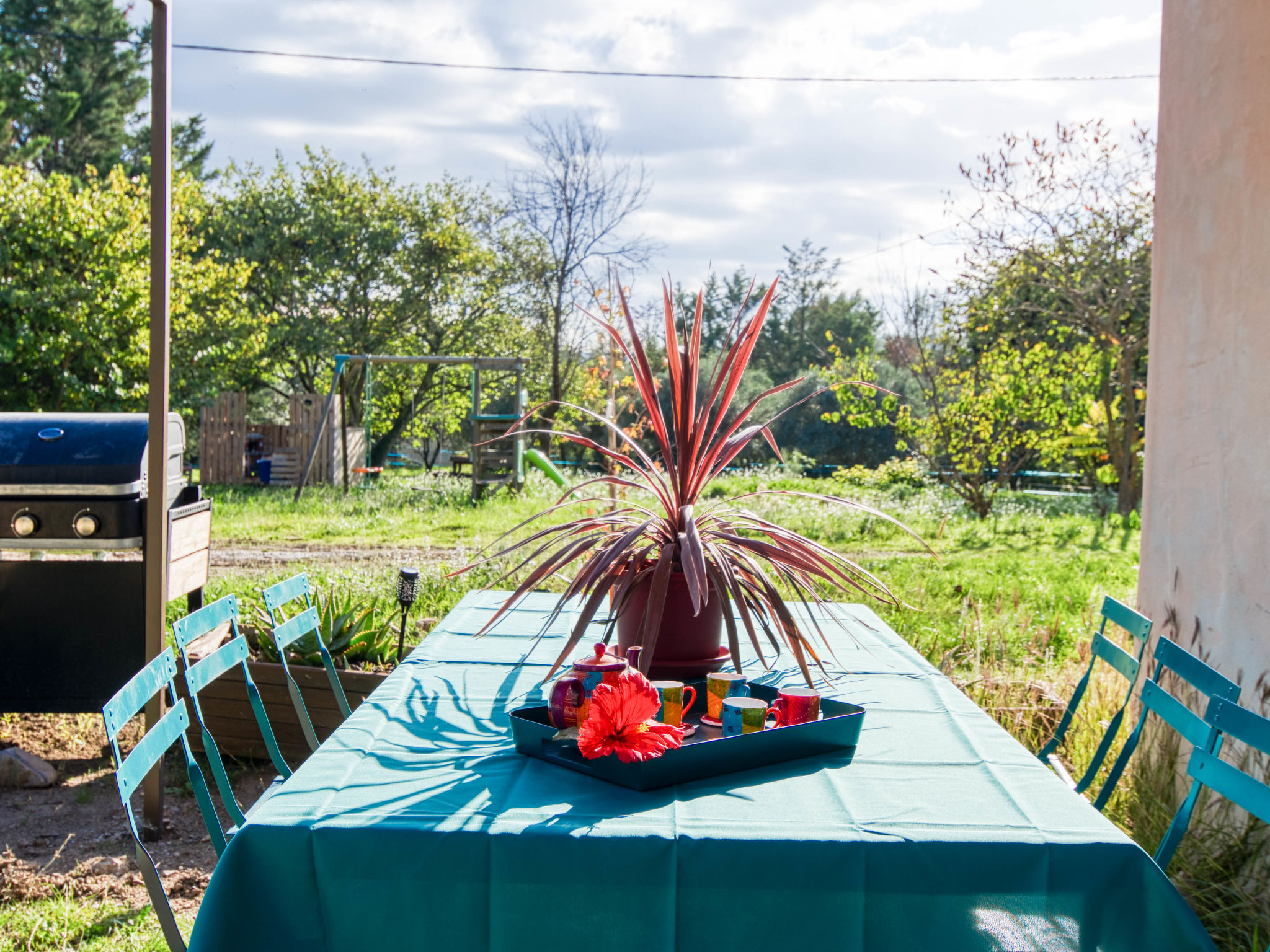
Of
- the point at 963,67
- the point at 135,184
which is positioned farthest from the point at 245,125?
the point at 963,67

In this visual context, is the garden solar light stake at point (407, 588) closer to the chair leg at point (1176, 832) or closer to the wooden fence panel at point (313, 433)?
the chair leg at point (1176, 832)

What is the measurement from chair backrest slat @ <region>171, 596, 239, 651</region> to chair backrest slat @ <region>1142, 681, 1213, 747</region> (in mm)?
1704

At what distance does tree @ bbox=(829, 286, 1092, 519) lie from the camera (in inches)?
362

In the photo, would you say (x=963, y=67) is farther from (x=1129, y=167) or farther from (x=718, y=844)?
(x=718, y=844)

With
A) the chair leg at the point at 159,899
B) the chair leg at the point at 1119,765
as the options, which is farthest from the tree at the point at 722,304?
the chair leg at the point at 159,899

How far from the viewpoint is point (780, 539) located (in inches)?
79.2

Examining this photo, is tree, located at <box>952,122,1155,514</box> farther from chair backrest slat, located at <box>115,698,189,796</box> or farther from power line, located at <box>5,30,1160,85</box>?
chair backrest slat, located at <box>115,698,189,796</box>

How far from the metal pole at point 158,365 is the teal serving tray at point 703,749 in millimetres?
1439

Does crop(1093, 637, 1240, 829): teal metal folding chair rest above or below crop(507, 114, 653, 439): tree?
below

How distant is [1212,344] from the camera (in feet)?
7.82

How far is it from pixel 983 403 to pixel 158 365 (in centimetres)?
829

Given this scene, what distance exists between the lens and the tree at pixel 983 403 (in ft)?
30.2

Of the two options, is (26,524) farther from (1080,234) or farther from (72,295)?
(72,295)

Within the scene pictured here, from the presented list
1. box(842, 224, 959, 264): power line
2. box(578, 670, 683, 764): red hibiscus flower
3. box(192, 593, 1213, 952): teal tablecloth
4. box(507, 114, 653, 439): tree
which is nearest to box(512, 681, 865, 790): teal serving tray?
box(578, 670, 683, 764): red hibiscus flower
